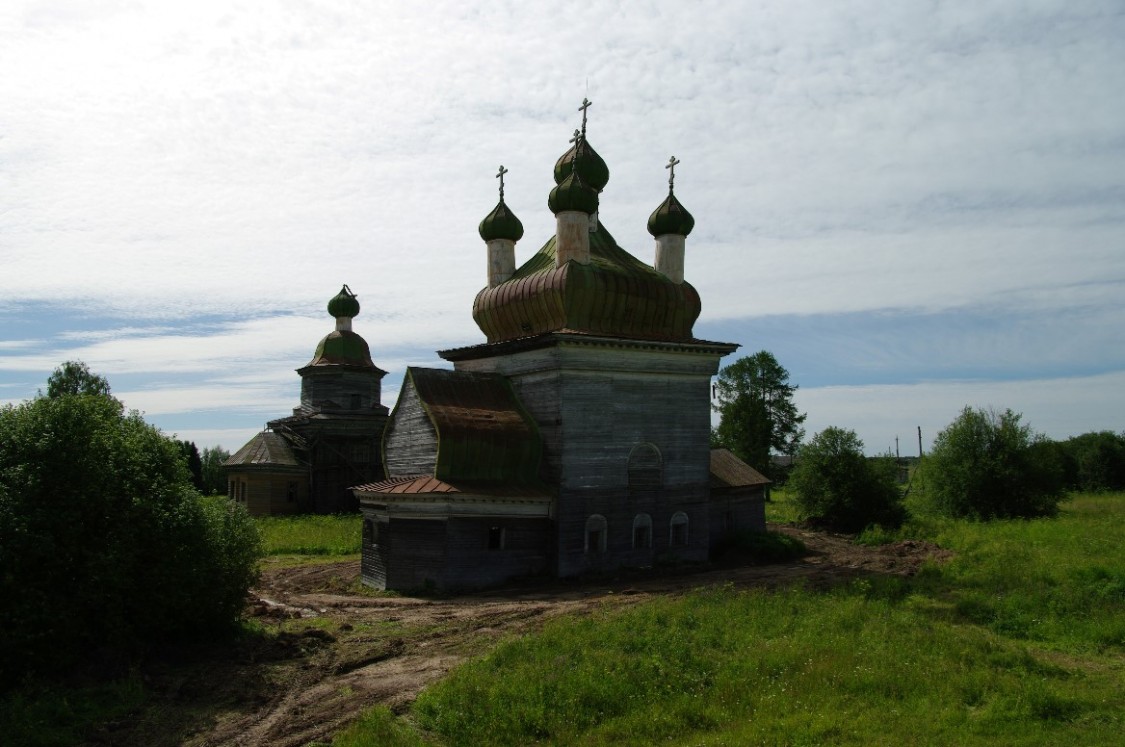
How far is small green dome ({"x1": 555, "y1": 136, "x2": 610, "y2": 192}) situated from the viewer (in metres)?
21.8

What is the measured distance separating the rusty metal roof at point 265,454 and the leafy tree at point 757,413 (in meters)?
22.3

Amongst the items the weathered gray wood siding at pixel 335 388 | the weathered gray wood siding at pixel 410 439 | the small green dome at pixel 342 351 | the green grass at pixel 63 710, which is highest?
the small green dome at pixel 342 351

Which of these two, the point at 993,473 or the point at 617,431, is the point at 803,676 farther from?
the point at 993,473

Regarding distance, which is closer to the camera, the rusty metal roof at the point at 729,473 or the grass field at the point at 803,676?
the grass field at the point at 803,676

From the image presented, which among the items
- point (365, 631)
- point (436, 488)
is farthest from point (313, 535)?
point (365, 631)

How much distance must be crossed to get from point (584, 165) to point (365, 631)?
1362 centimetres

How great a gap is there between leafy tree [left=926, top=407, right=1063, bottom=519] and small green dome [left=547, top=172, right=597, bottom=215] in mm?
20921

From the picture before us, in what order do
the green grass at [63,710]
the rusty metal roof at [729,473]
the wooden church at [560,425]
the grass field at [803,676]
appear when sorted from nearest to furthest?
the grass field at [803,676]
the green grass at [63,710]
the wooden church at [560,425]
the rusty metal roof at [729,473]

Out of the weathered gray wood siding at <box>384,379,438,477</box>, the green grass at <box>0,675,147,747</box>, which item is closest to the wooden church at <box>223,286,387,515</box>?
the weathered gray wood siding at <box>384,379,438,477</box>

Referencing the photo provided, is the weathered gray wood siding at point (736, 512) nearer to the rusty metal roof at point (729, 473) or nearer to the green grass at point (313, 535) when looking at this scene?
the rusty metal roof at point (729, 473)

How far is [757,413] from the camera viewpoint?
44.5 m

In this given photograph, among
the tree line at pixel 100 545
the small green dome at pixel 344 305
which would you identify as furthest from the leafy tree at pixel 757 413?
the tree line at pixel 100 545

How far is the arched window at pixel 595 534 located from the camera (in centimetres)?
1892

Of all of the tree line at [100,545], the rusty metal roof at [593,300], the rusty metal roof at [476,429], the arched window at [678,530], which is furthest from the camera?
the arched window at [678,530]
